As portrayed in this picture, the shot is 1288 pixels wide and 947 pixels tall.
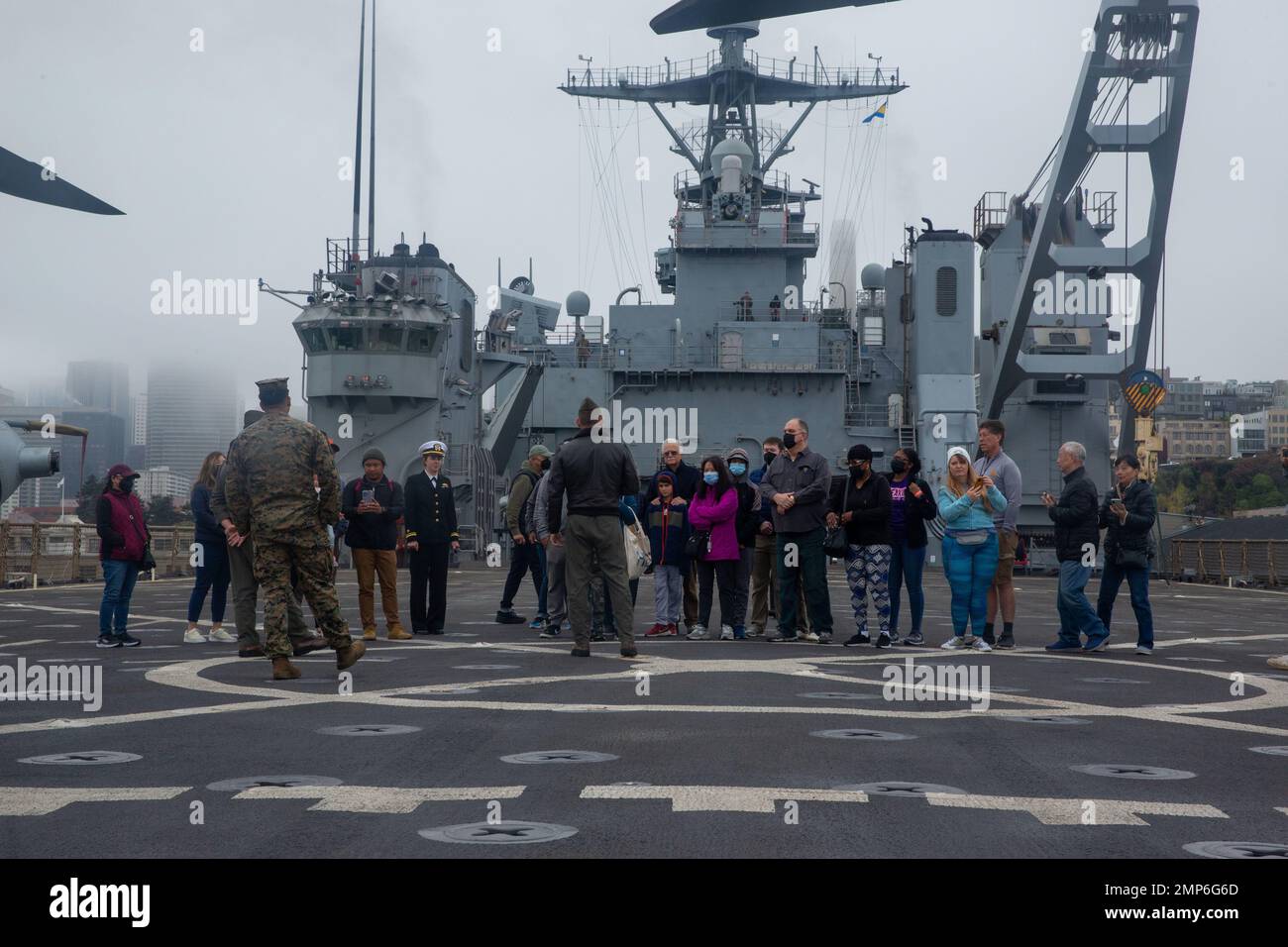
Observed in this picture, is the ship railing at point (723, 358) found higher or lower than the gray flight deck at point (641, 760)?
higher

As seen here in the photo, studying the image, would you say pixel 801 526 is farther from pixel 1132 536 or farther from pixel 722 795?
pixel 722 795

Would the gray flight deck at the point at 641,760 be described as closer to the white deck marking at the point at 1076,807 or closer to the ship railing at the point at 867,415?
the white deck marking at the point at 1076,807

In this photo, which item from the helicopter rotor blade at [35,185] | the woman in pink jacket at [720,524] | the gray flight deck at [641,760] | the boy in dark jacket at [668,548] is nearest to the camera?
the gray flight deck at [641,760]

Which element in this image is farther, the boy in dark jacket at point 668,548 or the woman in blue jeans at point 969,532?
the boy in dark jacket at point 668,548

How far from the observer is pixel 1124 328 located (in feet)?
127

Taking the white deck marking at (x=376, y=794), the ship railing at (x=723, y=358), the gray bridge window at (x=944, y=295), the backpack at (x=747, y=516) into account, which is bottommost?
the white deck marking at (x=376, y=794)

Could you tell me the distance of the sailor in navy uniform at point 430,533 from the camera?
45.1ft

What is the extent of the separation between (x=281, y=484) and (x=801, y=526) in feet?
17.8

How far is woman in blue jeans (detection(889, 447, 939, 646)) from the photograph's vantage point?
12.6 meters

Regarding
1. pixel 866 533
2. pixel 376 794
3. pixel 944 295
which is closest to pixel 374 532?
pixel 866 533

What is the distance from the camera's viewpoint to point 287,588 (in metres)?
9.29

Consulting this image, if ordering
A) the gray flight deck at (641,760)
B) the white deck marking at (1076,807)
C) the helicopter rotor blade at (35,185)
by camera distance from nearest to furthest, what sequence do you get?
1. the gray flight deck at (641,760)
2. the white deck marking at (1076,807)
3. the helicopter rotor blade at (35,185)

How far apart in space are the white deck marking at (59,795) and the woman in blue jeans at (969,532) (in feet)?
27.5

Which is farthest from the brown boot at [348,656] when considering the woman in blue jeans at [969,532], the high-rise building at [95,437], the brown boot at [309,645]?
the high-rise building at [95,437]
